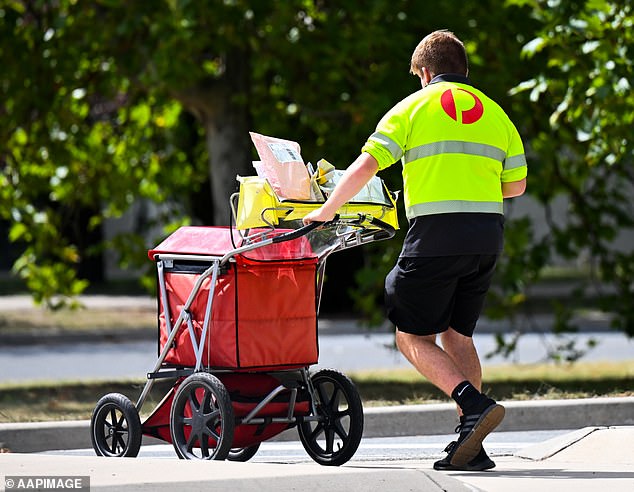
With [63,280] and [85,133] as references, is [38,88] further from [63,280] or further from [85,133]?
[63,280]

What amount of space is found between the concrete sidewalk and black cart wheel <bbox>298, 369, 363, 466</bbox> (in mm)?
651

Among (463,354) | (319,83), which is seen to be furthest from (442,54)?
(319,83)

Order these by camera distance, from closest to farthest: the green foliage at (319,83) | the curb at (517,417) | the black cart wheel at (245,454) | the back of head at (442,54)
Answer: the back of head at (442,54) < the black cart wheel at (245,454) < the curb at (517,417) < the green foliage at (319,83)

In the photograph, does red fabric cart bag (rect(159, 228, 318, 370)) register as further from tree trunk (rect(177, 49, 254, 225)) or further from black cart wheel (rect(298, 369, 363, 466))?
tree trunk (rect(177, 49, 254, 225))

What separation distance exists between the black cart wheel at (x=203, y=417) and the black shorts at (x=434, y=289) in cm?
85

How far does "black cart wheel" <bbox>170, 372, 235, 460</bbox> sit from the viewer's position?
5.96m

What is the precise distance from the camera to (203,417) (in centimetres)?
614

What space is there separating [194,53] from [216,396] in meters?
6.12

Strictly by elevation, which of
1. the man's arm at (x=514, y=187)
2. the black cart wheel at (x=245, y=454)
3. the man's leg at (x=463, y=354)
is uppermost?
the man's arm at (x=514, y=187)

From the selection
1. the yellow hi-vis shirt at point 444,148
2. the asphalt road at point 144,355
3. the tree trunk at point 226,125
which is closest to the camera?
the yellow hi-vis shirt at point 444,148

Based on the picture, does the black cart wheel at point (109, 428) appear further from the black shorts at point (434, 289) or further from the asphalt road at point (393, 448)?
the black shorts at point (434, 289)

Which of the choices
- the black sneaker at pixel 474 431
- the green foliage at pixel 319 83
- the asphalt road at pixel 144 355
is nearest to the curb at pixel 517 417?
the black sneaker at pixel 474 431

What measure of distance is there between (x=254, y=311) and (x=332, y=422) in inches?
26.6

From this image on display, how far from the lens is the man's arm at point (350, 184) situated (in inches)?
228
